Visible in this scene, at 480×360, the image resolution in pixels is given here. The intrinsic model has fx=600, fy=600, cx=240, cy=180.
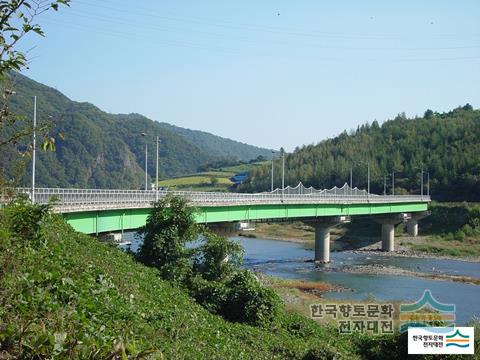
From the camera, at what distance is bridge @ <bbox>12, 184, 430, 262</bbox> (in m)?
32.3

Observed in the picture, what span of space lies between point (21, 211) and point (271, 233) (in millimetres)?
84565

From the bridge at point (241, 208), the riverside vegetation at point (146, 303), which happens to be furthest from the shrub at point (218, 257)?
the bridge at point (241, 208)

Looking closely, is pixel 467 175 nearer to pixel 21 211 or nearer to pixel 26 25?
pixel 21 211

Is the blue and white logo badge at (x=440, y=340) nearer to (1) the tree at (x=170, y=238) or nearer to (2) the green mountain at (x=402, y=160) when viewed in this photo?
(1) the tree at (x=170, y=238)

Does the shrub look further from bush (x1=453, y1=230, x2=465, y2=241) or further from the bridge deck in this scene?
bush (x1=453, y1=230, x2=465, y2=241)

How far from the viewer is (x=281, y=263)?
63.8m

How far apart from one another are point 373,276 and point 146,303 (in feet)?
137

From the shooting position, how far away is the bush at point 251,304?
22375 millimetres

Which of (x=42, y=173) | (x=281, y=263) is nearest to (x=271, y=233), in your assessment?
(x=281, y=263)

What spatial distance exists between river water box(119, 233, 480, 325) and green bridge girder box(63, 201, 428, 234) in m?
2.77

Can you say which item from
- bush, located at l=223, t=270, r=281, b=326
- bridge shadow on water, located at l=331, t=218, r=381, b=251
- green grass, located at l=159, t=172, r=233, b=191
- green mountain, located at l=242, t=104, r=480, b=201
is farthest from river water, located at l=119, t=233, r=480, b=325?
green grass, located at l=159, t=172, r=233, b=191

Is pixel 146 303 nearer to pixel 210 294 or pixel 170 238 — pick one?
pixel 210 294

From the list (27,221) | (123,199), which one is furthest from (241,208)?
(27,221)

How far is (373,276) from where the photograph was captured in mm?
56125
